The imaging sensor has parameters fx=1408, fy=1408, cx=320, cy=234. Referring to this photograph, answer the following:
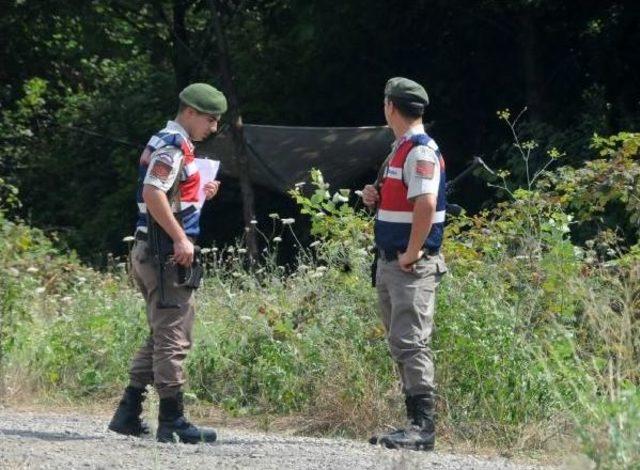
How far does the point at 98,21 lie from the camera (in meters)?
19.2

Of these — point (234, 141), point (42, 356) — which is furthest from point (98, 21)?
point (42, 356)

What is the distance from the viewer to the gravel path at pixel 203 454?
21.3ft

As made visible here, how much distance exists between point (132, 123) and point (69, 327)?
1218cm

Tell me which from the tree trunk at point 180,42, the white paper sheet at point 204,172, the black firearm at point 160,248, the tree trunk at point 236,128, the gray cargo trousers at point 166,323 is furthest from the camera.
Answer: the tree trunk at point 180,42

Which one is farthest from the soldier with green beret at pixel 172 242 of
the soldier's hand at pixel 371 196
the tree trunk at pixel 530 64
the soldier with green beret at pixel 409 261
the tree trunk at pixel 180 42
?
the tree trunk at pixel 180 42

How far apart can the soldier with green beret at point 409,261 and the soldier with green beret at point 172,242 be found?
0.97 metres

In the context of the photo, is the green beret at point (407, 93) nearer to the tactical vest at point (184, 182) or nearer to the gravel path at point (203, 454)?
the tactical vest at point (184, 182)

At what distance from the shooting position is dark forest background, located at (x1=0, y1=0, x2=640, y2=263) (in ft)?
59.4

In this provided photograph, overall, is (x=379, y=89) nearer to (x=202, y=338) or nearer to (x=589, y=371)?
(x=202, y=338)

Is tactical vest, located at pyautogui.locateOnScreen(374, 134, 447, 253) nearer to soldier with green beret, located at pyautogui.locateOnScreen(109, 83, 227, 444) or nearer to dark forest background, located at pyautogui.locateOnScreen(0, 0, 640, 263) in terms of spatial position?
soldier with green beret, located at pyautogui.locateOnScreen(109, 83, 227, 444)

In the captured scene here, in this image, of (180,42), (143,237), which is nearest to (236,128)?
(180,42)

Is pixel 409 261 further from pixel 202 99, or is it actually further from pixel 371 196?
pixel 202 99

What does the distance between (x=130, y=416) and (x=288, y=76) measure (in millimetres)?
13575

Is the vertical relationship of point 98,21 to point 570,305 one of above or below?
above
